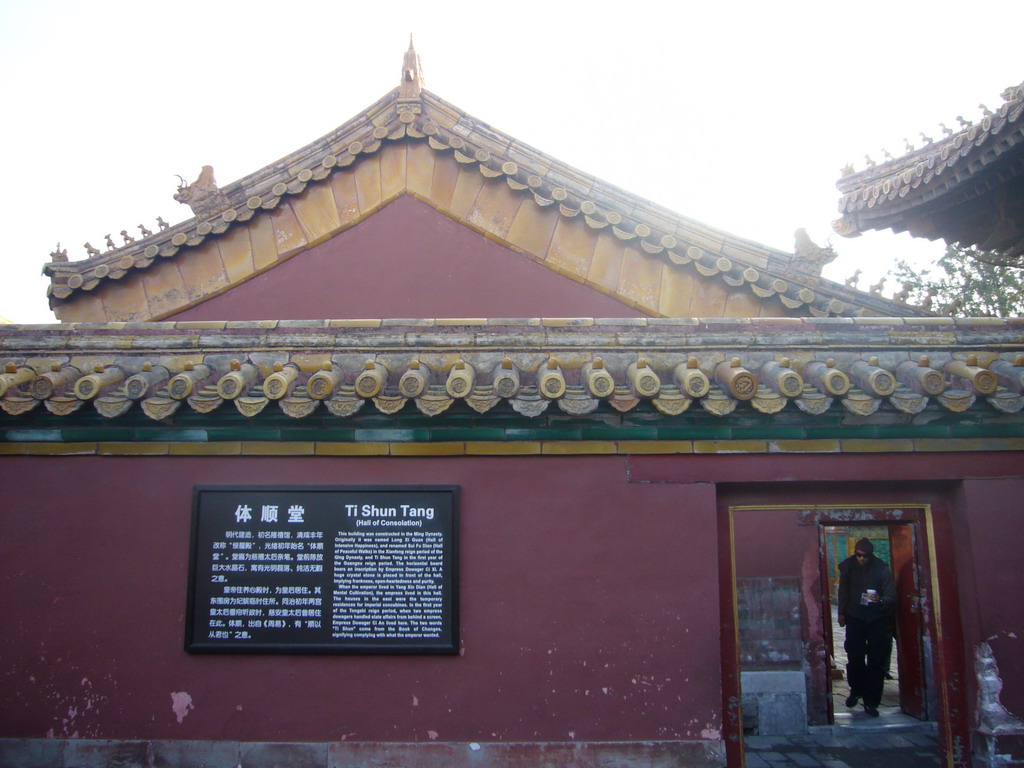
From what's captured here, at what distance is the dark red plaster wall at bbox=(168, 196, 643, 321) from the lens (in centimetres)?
764

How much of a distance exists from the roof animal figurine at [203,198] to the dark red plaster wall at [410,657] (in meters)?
3.76

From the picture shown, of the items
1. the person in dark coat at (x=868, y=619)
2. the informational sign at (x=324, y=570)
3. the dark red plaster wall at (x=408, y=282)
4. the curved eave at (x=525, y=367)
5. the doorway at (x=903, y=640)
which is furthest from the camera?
the person in dark coat at (x=868, y=619)

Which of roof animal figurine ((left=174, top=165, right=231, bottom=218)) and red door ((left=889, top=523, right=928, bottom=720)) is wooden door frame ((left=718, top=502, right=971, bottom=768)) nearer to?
red door ((left=889, top=523, right=928, bottom=720))

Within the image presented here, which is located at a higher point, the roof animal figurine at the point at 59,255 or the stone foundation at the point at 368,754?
the roof animal figurine at the point at 59,255

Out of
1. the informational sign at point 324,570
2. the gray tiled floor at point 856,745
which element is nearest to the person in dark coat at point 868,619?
the gray tiled floor at point 856,745

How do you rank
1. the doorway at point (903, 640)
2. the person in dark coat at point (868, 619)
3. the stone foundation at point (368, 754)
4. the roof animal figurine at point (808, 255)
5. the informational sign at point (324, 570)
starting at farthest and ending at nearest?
1. the person in dark coat at point (868, 619)
2. the doorway at point (903, 640)
3. the roof animal figurine at point (808, 255)
4. the informational sign at point (324, 570)
5. the stone foundation at point (368, 754)

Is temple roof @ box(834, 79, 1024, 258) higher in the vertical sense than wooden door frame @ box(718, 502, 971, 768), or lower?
higher

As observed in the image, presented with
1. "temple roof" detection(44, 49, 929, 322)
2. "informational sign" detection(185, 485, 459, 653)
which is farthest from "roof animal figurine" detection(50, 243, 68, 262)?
"informational sign" detection(185, 485, 459, 653)

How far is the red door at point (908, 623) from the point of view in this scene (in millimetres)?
9117

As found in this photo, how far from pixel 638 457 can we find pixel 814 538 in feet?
18.7

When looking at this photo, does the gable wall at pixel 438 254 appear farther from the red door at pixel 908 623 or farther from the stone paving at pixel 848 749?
the stone paving at pixel 848 749

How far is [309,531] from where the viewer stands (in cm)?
496

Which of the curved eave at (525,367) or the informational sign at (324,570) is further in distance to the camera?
the informational sign at (324,570)

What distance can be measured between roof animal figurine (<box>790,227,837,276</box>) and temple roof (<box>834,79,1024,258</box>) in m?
2.10
